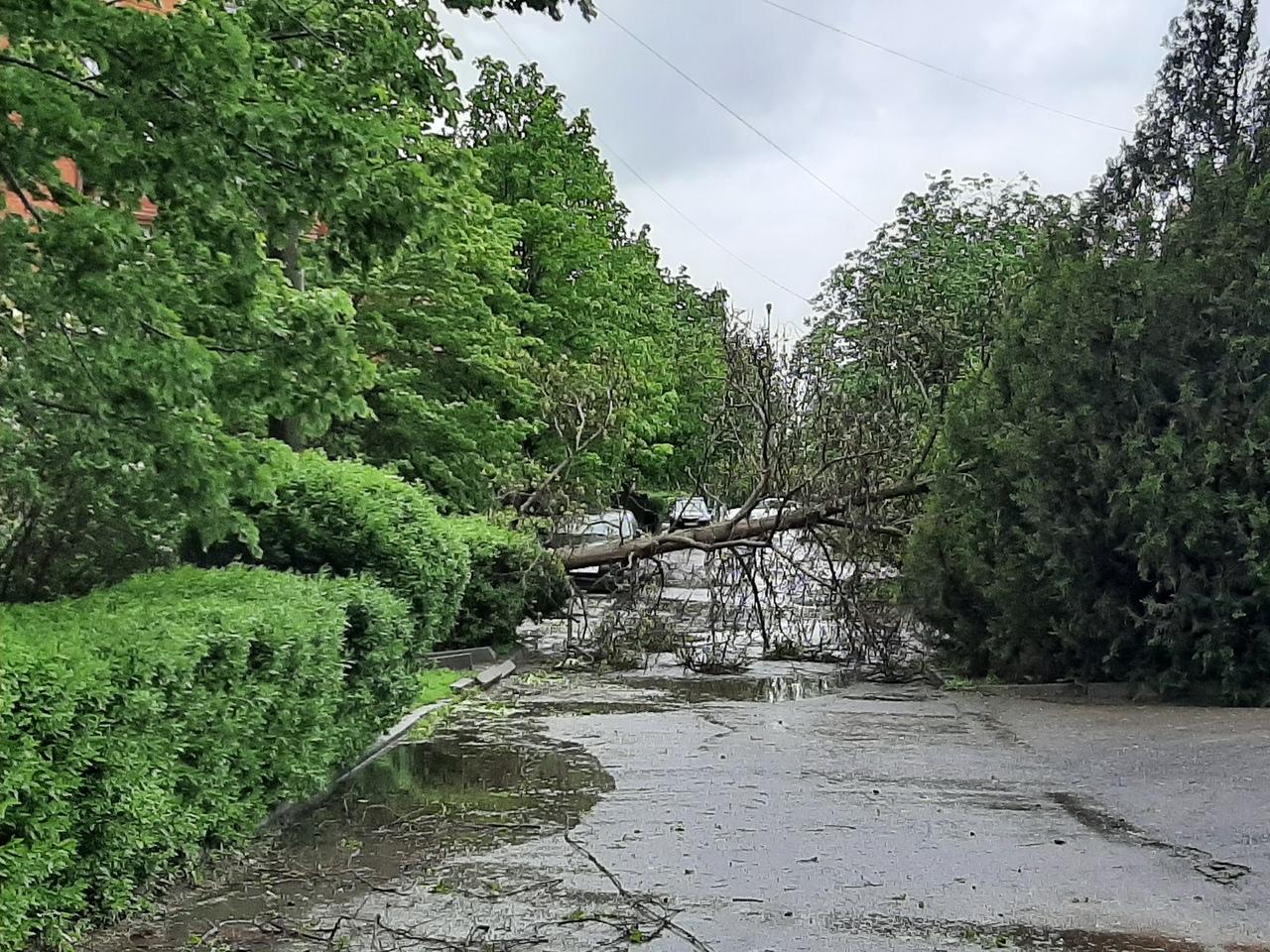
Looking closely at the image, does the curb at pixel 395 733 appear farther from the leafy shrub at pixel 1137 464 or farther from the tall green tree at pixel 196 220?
the leafy shrub at pixel 1137 464

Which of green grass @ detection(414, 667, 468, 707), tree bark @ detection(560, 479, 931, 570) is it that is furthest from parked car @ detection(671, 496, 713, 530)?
green grass @ detection(414, 667, 468, 707)

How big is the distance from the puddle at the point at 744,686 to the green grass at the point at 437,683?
203 cm

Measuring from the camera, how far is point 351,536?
408 inches

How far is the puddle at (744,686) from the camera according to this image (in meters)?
13.9

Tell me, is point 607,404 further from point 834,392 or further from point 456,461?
point 834,392

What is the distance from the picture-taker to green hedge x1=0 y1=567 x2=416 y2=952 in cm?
462

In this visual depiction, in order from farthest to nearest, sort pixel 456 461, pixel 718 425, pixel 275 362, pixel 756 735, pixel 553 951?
pixel 456 461 < pixel 718 425 < pixel 756 735 < pixel 275 362 < pixel 553 951

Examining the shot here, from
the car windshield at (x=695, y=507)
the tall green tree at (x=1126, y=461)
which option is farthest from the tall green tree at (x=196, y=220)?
the car windshield at (x=695, y=507)

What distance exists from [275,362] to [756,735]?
604cm

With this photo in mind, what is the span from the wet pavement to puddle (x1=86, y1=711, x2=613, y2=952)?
0.02 metres

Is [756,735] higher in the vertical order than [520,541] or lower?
lower

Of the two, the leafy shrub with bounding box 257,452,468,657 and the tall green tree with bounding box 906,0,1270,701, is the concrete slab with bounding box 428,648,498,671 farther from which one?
the tall green tree with bounding box 906,0,1270,701

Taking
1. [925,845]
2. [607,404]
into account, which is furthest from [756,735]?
[607,404]

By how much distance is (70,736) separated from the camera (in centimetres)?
480
